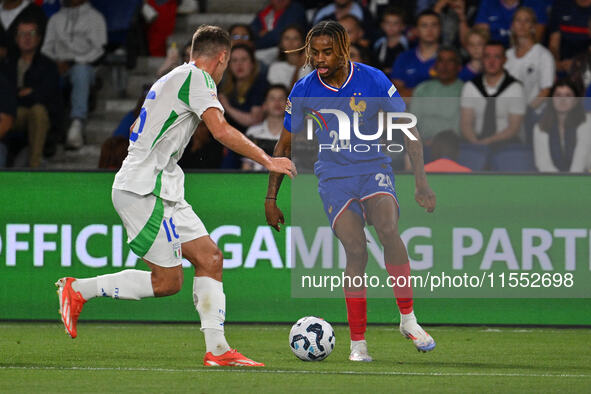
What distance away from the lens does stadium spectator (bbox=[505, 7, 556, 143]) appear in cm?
1230

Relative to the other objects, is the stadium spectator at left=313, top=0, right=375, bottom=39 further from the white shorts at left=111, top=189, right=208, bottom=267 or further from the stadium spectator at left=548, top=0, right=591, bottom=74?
the white shorts at left=111, top=189, right=208, bottom=267

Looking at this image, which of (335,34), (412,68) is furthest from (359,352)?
(412,68)

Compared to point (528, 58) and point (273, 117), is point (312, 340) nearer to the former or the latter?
point (273, 117)

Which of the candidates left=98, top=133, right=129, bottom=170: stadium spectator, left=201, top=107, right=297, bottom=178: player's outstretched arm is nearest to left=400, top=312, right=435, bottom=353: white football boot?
left=201, top=107, right=297, bottom=178: player's outstretched arm

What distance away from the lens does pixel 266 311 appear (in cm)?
1001

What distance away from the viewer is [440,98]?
1060 cm

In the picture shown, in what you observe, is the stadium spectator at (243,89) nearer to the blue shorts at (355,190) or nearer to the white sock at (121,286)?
the blue shorts at (355,190)

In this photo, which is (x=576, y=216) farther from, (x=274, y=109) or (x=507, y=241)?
(x=274, y=109)

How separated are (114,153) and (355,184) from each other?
375 centimetres

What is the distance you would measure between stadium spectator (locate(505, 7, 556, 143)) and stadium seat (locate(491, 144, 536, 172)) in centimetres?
179

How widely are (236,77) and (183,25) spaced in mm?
3027

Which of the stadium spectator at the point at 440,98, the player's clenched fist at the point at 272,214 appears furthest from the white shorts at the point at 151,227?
the stadium spectator at the point at 440,98

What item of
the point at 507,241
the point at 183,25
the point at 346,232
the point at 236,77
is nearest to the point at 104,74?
the point at 183,25

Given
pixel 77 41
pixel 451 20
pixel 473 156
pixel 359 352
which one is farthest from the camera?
pixel 77 41
